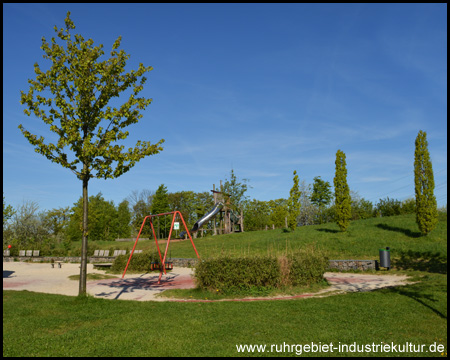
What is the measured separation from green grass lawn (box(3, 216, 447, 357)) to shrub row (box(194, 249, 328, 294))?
1.57 metres

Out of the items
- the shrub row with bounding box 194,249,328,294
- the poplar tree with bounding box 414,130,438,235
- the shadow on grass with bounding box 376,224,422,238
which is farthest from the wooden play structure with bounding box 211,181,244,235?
the shrub row with bounding box 194,249,328,294

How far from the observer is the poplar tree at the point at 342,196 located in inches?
979

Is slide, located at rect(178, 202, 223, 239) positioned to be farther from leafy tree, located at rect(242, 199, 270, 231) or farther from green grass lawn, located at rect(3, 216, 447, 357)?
green grass lawn, located at rect(3, 216, 447, 357)

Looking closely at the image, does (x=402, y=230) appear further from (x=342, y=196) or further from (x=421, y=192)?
(x=342, y=196)

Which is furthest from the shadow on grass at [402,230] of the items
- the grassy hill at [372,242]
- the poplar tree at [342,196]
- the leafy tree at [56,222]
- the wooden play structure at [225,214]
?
the leafy tree at [56,222]

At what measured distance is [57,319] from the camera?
7.68 m

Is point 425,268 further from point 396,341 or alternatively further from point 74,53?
point 74,53

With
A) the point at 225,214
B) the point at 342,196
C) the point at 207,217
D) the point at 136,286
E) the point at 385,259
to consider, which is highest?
the point at 342,196

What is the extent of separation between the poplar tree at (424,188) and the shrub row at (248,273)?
13.8 meters

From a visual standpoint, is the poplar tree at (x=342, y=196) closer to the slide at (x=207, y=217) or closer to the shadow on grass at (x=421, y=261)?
the shadow on grass at (x=421, y=261)

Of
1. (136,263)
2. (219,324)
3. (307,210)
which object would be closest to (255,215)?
(307,210)

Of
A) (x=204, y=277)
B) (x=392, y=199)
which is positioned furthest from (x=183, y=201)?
(x=204, y=277)

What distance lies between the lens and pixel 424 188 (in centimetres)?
2191

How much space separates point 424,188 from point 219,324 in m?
19.7
